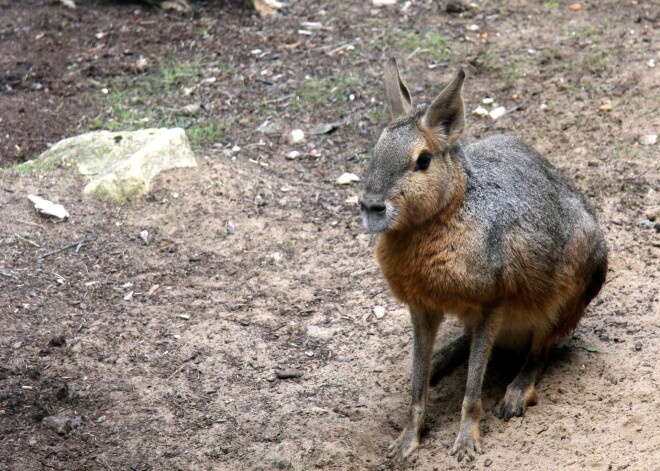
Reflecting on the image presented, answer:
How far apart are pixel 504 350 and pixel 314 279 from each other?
5.47 ft

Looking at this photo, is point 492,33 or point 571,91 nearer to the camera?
point 571,91

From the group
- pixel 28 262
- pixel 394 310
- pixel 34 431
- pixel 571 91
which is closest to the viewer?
pixel 34 431

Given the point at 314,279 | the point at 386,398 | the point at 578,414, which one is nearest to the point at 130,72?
the point at 314,279

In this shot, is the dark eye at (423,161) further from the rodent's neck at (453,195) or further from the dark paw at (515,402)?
the dark paw at (515,402)

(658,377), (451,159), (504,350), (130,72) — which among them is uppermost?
(451,159)

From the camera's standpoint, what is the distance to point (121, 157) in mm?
7934

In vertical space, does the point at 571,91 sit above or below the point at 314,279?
above

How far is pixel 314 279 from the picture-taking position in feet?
22.6

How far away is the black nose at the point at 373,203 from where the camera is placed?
454cm

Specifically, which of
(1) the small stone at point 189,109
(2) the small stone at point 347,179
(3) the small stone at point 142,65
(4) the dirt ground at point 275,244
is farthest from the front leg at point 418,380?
(3) the small stone at point 142,65

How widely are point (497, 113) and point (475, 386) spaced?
13.1ft

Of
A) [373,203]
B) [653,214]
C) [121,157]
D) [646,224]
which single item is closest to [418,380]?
[373,203]

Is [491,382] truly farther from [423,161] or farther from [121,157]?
[121,157]

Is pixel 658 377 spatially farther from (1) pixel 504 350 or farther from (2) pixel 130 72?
(2) pixel 130 72
